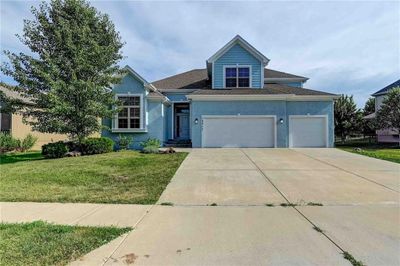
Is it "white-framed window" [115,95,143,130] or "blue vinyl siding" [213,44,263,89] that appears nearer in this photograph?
"white-framed window" [115,95,143,130]

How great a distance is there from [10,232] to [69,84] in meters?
11.1

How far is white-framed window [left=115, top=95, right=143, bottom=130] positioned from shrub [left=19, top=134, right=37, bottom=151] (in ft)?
17.9

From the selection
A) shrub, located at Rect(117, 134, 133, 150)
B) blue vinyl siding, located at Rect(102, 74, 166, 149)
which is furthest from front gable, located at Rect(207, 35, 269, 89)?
shrub, located at Rect(117, 134, 133, 150)

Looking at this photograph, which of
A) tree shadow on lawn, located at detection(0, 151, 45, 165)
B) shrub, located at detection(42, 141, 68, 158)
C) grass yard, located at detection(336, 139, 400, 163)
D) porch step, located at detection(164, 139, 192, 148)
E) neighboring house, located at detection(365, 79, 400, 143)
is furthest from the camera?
neighboring house, located at detection(365, 79, 400, 143)

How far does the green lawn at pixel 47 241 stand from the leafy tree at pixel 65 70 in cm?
976

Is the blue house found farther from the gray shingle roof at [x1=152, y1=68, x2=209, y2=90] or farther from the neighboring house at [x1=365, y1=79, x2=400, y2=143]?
the neighboring house at [x1=365, y1=79, x2=400, y2=143]

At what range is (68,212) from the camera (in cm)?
568

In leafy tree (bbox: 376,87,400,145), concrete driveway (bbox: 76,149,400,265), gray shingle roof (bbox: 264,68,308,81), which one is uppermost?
gray shingle roof (bbox: 264,68,308,81)

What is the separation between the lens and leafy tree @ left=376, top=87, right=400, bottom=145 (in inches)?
854

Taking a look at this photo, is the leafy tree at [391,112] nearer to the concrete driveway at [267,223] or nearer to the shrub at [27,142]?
the concrete driveway at [267,223]

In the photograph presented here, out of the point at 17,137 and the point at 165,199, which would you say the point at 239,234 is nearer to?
the point at 165,199

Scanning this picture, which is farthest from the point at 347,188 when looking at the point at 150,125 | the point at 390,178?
the point at 150,125

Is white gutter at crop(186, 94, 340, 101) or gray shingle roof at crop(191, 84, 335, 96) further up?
gray shingle roof at crop(191, 84, 335, 96)

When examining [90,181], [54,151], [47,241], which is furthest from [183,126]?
[47,241]
